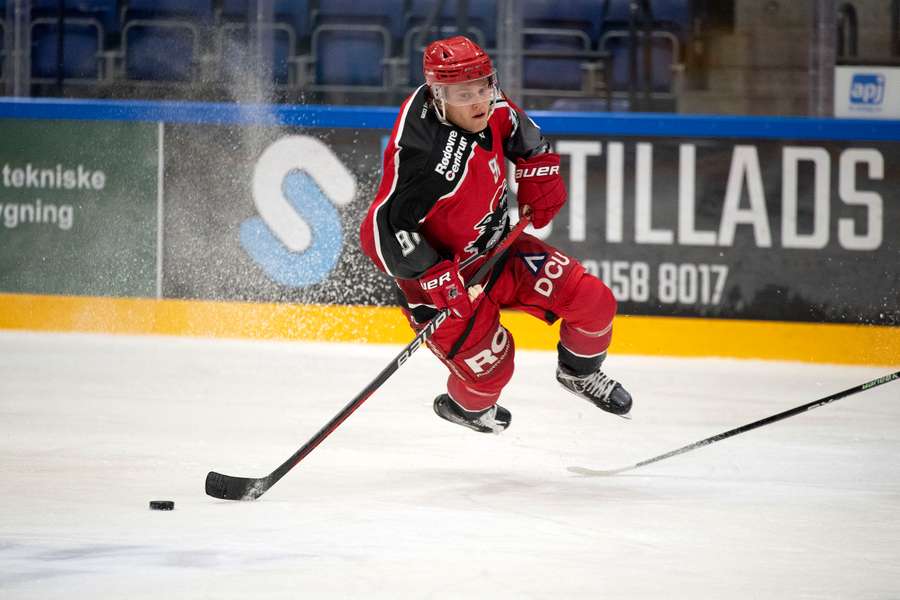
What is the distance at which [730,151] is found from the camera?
5.62 m

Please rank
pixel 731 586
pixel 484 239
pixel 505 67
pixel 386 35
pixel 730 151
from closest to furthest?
pixel 731 586
pixel 484 239
pixel 730 151
pixel 505 67
pixel 386 35

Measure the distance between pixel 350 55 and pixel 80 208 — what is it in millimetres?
1410

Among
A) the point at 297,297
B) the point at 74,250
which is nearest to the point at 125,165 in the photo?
the point at 74,250

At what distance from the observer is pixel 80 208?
5992 millimetres

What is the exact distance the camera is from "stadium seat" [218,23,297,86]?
6.06m

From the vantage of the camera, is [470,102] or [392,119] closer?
[470,102]

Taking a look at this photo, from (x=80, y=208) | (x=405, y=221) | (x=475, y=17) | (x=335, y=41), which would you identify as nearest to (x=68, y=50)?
(x=80, y=208)

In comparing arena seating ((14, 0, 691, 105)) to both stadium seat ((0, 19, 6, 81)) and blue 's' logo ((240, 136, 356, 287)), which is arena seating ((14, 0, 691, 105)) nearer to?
stadium seat ((0, 19, 6, 81))

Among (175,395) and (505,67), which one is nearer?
(175,395)

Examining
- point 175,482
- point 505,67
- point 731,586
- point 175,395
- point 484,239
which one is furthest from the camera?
point 505,67

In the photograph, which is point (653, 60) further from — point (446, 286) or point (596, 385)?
point (446, 286)

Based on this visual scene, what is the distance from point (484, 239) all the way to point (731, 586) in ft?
4.77

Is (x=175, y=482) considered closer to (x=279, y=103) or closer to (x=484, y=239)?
(x=484, y=239)

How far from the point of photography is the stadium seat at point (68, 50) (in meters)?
6.27
